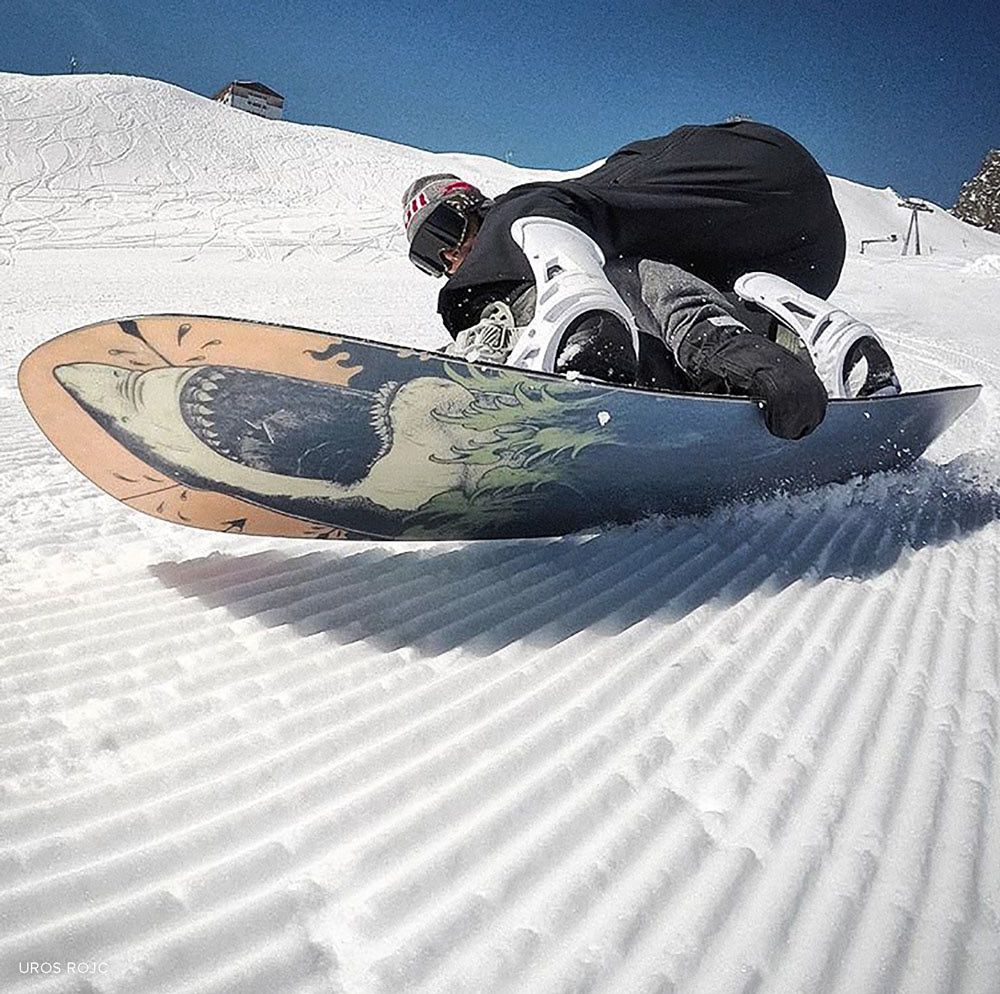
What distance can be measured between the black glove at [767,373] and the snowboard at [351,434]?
0.23 ft

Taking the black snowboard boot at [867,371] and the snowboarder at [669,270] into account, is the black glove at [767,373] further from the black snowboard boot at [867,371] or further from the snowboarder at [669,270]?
the black snowboard boot at [867,371]

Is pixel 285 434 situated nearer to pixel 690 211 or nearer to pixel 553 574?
pixel 553 574

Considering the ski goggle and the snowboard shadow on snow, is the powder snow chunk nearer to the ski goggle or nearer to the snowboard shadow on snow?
the snowboard shadow on snow

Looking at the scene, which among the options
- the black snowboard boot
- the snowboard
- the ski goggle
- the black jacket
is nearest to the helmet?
the ski goggle

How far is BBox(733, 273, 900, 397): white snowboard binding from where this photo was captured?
7.54ft

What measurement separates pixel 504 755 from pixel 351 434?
2.43ft

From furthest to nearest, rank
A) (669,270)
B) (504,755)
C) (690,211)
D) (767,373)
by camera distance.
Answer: (690,211)
(669,270)
(767,373)
(504,755)

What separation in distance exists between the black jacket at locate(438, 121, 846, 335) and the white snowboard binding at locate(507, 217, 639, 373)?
15 cm

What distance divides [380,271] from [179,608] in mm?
7765

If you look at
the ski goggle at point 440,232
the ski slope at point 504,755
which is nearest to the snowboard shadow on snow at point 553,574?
the ski slope at point 504,755

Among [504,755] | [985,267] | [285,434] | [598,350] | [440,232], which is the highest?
[985,267]

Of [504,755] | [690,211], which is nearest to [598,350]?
[690,211]

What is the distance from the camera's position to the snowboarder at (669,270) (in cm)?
177

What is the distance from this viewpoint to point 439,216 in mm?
2361
